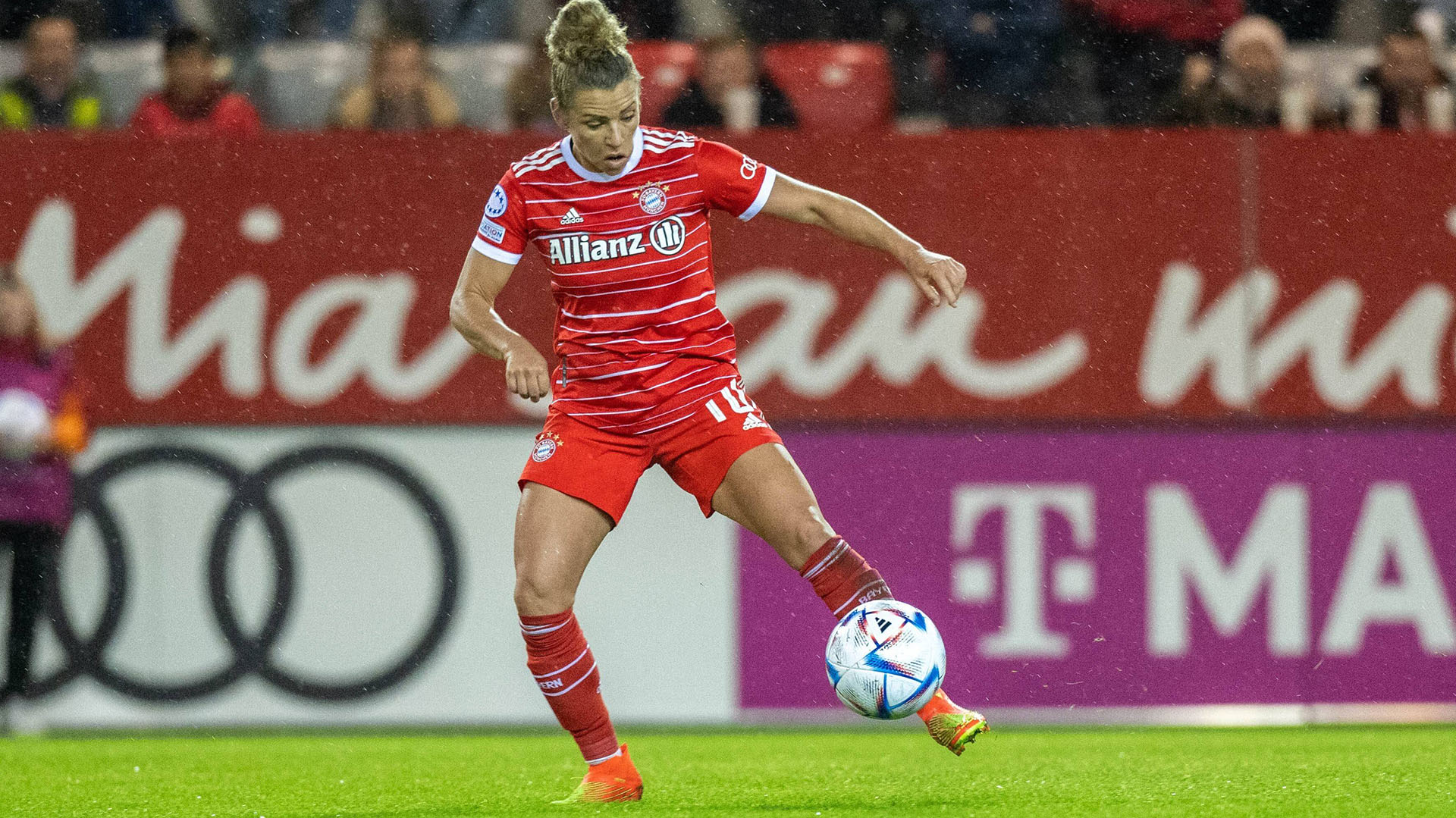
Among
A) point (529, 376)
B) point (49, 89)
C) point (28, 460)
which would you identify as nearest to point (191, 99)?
point (49, 89)

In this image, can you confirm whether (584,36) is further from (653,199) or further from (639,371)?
(639,371)

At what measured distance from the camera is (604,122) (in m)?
4.57

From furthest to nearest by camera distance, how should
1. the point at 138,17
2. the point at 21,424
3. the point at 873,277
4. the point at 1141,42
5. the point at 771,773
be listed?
the point at 138,17 → the point at 1141,42 → the point at 873,277 → the point at 21,424 → the point at 771,773

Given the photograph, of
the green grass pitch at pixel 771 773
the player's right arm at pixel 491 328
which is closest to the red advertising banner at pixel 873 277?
the green grass pitch at pixel 771 773

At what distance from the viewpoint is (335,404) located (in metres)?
7.48

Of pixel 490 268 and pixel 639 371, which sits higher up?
pixel 490 268

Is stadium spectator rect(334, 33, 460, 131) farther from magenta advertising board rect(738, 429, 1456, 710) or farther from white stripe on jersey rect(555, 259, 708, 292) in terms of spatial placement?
white stripe on jersey rect(555, 259, 708, 292)

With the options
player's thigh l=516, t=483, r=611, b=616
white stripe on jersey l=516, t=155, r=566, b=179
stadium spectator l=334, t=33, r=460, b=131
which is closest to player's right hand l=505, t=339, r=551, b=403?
player's thigh l=516, t=483, r=611, b=616

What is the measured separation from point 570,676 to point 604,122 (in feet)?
4.32

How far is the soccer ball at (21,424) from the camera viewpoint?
7188 millimetres

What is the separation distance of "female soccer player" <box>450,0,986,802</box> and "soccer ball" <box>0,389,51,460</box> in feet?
10.1

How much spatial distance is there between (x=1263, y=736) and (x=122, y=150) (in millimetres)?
4672

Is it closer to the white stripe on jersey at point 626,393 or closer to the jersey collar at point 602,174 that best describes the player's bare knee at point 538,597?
the white stripe on jersey at point 626,393

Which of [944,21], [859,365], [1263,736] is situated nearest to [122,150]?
[859,365]
